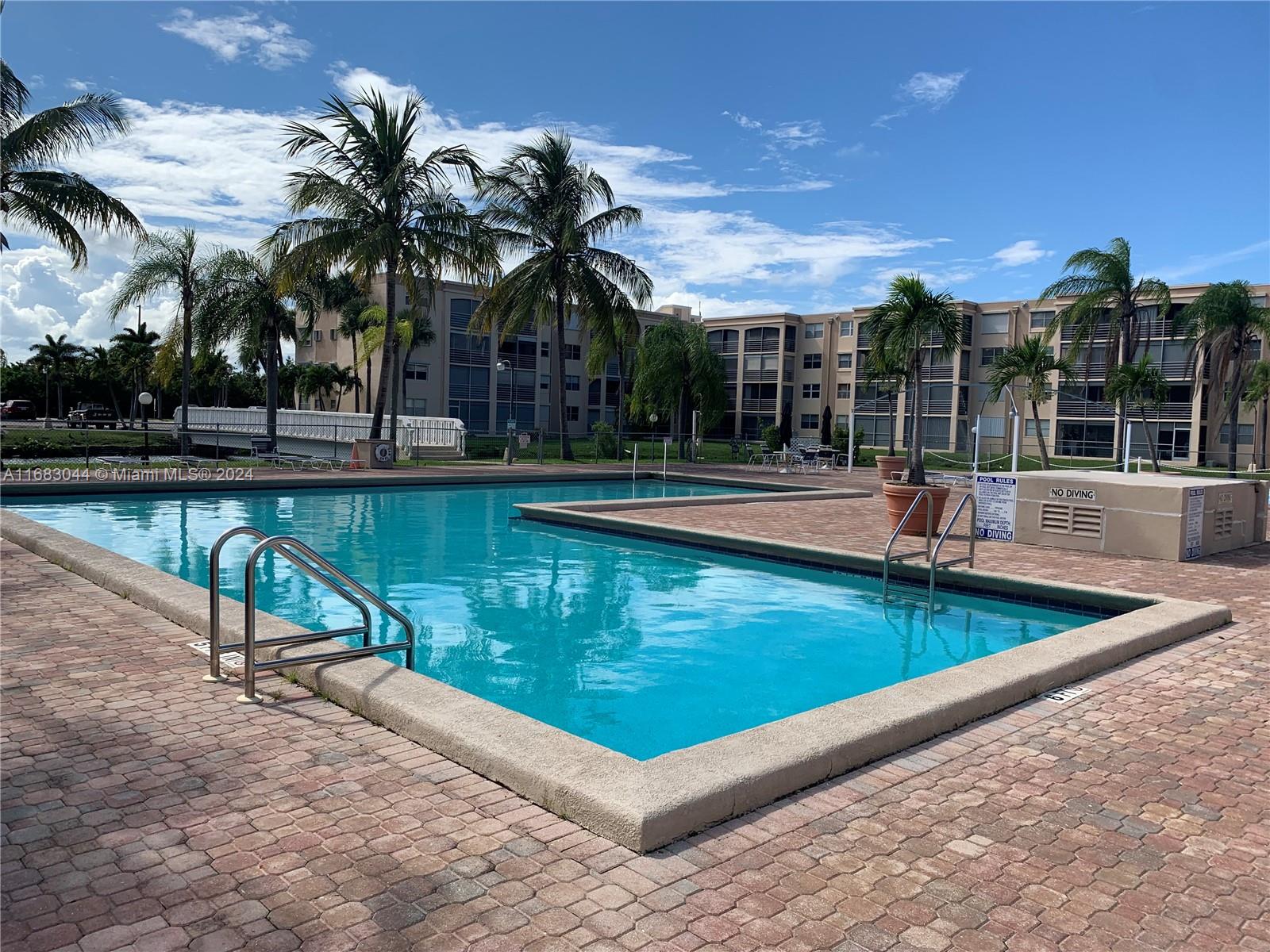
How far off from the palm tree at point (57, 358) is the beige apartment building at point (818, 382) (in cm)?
3486

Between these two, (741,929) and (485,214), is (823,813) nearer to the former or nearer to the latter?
(741,929)

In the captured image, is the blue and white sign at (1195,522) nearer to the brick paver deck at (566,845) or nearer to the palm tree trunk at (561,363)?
the brick paver deck at (566,845)

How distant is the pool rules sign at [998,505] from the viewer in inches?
511

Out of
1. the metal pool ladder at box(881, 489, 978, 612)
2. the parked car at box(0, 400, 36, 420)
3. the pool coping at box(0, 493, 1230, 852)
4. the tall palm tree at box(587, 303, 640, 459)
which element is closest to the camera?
the pool coping at box(0, 493, 1230, 852)

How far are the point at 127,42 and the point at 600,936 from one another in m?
13.4

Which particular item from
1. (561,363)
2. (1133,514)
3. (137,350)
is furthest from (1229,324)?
(137,350)

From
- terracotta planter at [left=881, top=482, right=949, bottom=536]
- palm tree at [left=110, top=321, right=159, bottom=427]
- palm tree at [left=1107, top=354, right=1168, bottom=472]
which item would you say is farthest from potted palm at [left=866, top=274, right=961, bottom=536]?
palm tree at [left=110, top=321, right=159, bottom=427]

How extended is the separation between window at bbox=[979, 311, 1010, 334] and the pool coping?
50.8 meters

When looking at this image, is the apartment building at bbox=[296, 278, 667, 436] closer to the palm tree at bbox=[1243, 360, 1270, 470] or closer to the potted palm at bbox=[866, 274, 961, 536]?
the potted palm at bbox=[866, 274, 961, 536]

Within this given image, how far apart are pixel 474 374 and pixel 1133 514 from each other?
44.2 m

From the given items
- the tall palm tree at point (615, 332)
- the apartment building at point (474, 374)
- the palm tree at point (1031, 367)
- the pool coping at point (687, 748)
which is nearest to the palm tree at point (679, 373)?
the tall palm tree at point (615, 332)

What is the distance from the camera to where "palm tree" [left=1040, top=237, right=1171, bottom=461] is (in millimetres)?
33406

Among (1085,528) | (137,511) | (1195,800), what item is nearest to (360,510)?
(137,511)

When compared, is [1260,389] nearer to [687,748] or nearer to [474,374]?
[474,374]
